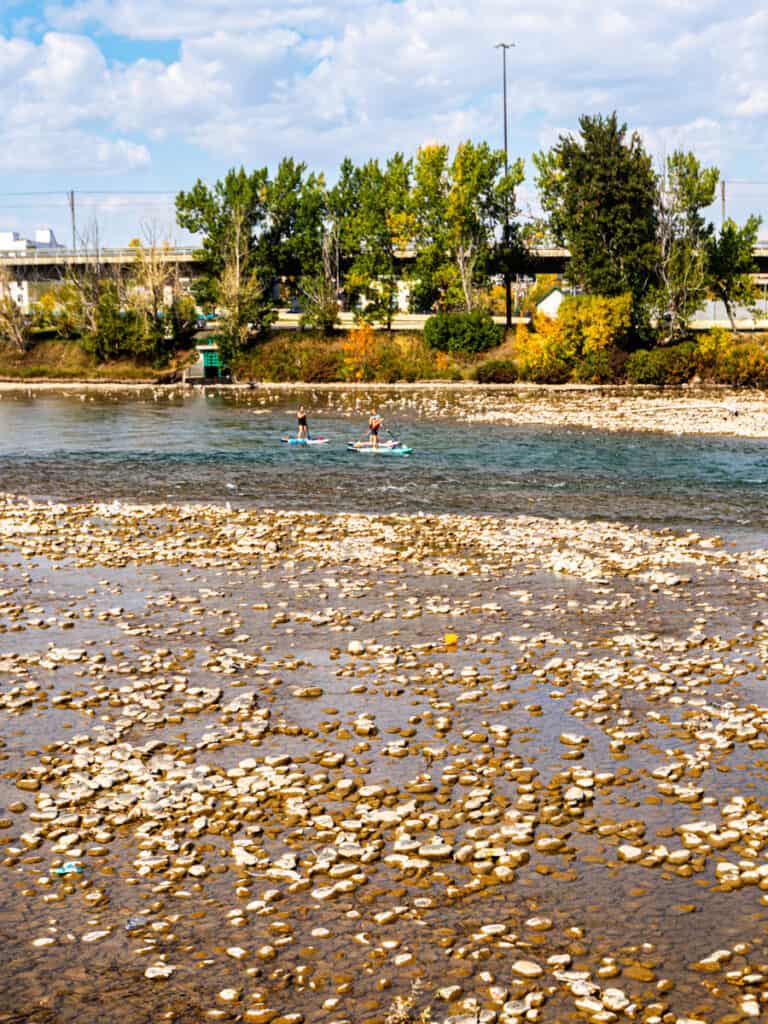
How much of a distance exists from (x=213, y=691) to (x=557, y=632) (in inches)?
299

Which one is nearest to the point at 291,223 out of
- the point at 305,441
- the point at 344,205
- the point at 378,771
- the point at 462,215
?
the point at 344,205

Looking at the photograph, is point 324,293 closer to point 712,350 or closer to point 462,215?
point 462,215

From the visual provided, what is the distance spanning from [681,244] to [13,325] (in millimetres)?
81256

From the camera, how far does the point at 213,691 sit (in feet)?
62.6

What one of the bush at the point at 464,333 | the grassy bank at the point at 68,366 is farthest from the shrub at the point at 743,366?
the grassy bank at the point at 68,366

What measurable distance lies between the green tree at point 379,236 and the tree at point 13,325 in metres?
42.9

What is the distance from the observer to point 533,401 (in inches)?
3482

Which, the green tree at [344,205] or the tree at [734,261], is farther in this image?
the green tree at [344,205]

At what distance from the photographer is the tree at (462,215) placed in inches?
4658

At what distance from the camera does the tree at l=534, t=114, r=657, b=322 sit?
104m

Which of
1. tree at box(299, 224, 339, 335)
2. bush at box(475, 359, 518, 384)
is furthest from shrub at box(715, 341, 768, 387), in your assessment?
tree at box(299, 224, 339, 335)

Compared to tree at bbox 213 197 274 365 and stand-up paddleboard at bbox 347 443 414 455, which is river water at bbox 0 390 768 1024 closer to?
stand-up paddleboard at bbox 347 443 414 455

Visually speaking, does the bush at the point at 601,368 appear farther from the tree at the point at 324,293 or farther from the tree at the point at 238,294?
the tree at the point at 238,294

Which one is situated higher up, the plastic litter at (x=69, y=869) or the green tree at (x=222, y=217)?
the green tree at (x=222, y=217)
